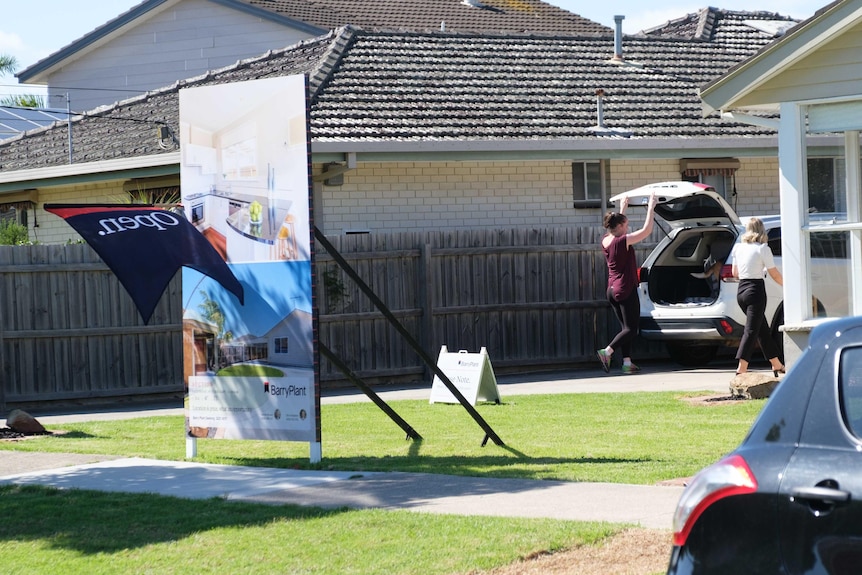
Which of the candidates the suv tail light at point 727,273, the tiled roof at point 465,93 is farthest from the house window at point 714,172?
the suv tail light at point 727,273

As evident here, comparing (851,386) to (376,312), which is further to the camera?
(376,312)

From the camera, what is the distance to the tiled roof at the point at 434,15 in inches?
1194

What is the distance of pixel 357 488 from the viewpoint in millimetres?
8727

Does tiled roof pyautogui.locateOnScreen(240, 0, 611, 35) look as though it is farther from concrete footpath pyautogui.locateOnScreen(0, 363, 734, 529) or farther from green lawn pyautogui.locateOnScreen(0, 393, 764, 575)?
concrete footpath pyautogui.locateOnScreen(0, 363, 734, 529)

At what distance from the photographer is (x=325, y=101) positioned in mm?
18219

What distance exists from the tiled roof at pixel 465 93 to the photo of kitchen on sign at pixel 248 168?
6.07 m

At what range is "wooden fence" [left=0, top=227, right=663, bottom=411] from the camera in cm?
1527

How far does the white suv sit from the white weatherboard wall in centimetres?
1418

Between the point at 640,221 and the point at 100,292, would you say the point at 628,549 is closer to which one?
the point at 100,292

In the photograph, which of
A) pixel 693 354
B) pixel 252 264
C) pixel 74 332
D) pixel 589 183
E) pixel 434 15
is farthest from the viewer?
pixel 434 15

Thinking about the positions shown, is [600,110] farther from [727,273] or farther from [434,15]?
[434,15]

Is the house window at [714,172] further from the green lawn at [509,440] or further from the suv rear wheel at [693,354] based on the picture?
the green lawn at [509,440]

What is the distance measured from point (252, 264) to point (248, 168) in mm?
763

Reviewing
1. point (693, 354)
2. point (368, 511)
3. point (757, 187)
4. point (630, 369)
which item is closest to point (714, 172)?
point (757, 187)
